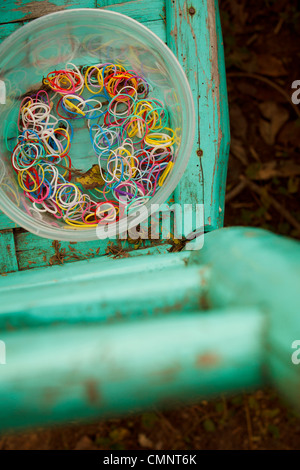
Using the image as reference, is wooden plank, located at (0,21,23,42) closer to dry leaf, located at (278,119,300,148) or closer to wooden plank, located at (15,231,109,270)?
wooden plank, located at (15,231,109,270)

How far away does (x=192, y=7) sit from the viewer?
83 centimetres

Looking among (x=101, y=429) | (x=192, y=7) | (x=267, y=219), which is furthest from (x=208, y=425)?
(x=192, y=7)

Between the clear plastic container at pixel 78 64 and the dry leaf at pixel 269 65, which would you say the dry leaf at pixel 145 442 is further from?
the dry leaf at pixel 269 65

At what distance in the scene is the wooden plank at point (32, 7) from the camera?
2.83 ft

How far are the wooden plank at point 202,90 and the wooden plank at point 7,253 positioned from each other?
41 centimetres

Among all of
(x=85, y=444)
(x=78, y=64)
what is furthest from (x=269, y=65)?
(x=85, y=444)

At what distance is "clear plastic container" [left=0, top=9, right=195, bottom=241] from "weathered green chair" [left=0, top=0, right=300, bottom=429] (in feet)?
1.03

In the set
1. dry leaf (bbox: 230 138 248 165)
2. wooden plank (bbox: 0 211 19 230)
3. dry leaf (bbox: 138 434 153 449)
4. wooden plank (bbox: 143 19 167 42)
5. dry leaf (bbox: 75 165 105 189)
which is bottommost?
dry leaf (bbox: 138 434 153 449)

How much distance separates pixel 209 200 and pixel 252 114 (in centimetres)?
66

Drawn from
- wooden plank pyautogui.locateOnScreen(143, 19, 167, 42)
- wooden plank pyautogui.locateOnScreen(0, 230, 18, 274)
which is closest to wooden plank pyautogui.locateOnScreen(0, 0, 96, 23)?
wooden plank pyautogui.locateOnScreen(143, 19, 167, 42)

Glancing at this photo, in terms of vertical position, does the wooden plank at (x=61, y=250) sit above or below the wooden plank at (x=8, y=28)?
below

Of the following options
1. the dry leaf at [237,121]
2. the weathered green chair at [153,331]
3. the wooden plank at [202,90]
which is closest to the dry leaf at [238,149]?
the dry leaf at [237,121]

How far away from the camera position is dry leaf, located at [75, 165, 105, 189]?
0.94m

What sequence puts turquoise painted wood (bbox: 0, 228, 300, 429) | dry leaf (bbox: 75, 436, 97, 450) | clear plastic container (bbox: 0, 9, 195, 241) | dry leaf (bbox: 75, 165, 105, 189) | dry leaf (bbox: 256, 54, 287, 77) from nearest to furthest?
turquoise painted wood (bbox: 0, 228, 300, 429)
clear plastic container (bbox: 0, 9, 195, 241)
dry leaf (bbox: 75, 165, 105, 189)
dry leaf (bbox: 75, 436, 97, 450)
dry leaf (bbox: 256, 54, 287, 77)
